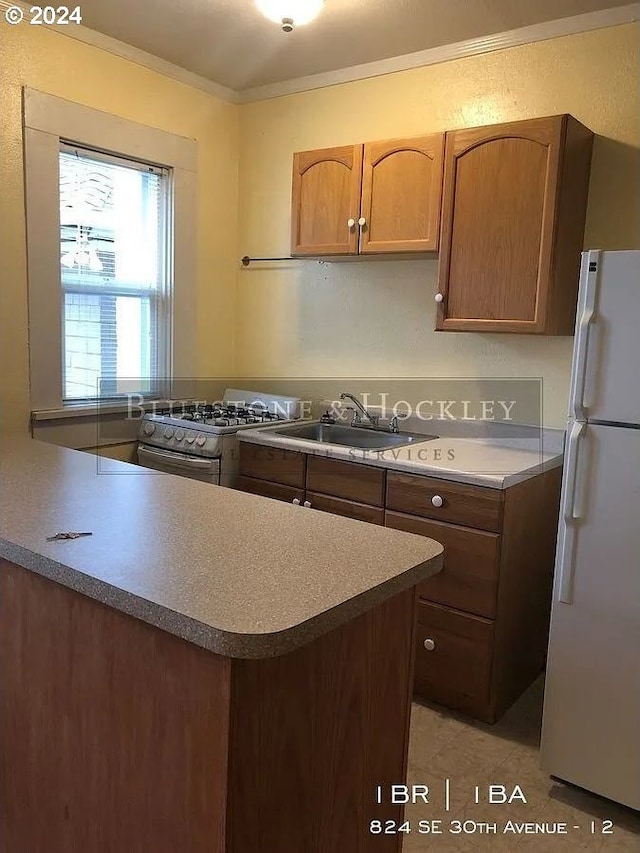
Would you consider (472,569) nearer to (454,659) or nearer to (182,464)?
(454,659)

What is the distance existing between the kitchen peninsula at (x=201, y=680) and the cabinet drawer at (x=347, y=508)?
1.02 m

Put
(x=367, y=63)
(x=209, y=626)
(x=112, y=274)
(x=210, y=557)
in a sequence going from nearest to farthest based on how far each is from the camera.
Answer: (x=209, y=626) → (x=210, y=557) → (x=367, y=63) → (x=112, y=274)

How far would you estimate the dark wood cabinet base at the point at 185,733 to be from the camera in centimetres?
107

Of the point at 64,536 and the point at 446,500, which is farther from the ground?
the point at 64,536

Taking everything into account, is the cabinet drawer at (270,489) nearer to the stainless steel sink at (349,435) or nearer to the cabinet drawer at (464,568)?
the stainless steel sink at (349,435)

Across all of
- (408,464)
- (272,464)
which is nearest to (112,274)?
(272,464)

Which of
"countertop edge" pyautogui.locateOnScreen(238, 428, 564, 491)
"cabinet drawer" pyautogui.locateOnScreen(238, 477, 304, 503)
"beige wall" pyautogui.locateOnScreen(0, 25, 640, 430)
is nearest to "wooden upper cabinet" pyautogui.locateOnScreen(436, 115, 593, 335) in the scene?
"beige wall" pyautogui.locateOnScreen(0, 25, 640, 430)

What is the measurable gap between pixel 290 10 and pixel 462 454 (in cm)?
177

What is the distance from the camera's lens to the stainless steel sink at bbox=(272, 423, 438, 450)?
3.05 meters

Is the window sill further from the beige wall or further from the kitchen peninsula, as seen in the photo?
the kitchen peninsula

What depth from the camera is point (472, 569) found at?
7.72 feet

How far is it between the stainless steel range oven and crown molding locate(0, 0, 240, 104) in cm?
155

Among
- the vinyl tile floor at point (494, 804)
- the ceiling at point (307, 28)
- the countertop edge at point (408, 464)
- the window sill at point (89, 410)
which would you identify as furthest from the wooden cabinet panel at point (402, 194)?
the vinyl tile floor at point (494, 804)

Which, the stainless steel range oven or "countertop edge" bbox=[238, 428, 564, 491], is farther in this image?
the stainless steel range oven
